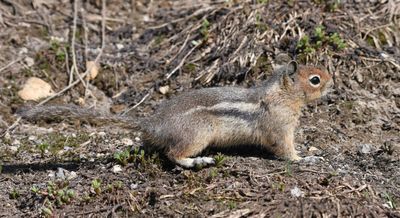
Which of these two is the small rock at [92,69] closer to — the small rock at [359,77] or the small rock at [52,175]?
the small rock at [52,175]

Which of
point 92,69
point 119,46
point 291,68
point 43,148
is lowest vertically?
point 43,148

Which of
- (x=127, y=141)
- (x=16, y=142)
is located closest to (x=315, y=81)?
(x=127, y=141)

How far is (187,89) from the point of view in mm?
8547

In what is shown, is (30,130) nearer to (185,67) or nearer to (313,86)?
(185,67)

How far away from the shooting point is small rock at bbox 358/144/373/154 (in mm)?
→ 7164

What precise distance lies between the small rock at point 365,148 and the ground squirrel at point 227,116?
704mm

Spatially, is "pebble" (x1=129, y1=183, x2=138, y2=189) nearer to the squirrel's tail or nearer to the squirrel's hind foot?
A: the squirrel's hind foot

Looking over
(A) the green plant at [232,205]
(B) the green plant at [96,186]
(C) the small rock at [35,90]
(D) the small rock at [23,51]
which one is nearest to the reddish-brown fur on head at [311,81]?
(A) the green plant at [232,205]

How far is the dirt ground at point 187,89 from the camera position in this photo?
20.0ft

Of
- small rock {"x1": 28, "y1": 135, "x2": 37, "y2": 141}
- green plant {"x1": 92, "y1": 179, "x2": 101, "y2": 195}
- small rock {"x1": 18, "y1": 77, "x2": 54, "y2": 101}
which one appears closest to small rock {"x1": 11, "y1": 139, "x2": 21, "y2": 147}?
small rock {"x1": 28, "y1": 135, "x2": 37, "y2": 141}

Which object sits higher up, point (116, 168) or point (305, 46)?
point (305, 46)

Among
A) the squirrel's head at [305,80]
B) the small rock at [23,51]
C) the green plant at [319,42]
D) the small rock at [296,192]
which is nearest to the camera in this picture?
the small rock at [296,192]

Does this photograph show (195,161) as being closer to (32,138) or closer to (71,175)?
(71,175)

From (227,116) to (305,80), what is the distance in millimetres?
867
